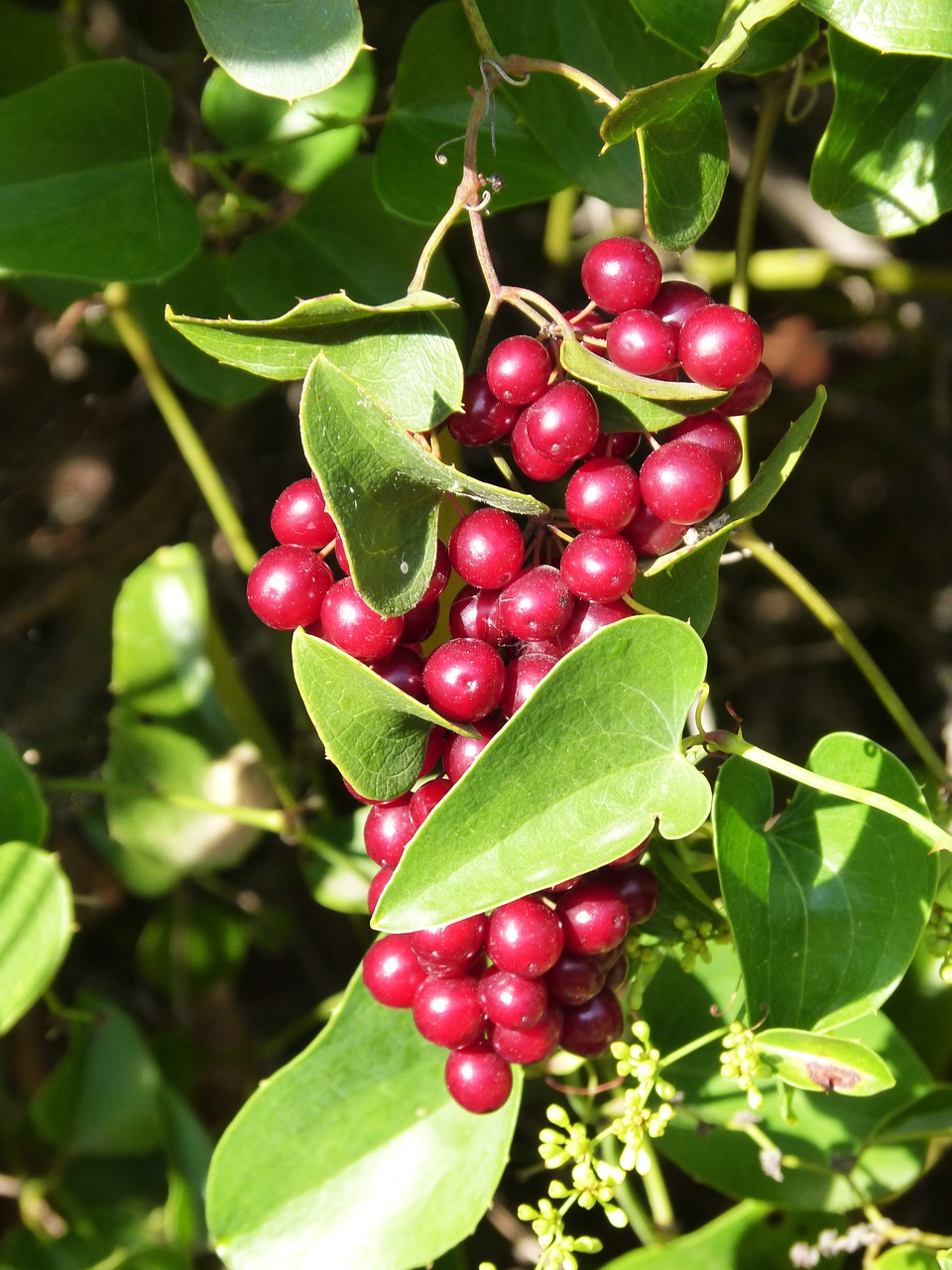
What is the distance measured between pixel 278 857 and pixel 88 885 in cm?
23

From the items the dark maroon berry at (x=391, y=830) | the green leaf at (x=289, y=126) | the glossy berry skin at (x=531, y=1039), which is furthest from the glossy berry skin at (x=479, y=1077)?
the green leaf at (x=289, y=126)

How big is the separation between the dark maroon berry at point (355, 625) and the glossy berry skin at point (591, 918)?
19 centimetres

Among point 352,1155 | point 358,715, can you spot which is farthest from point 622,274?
point 352,1155

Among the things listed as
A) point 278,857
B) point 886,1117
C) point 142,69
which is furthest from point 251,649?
point 886,1117

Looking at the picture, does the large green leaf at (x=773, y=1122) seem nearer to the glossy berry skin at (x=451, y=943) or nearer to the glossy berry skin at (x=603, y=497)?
the glossy berry skin at (x=451, y=943)

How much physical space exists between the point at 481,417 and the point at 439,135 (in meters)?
0.35

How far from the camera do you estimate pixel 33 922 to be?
35.3 inches

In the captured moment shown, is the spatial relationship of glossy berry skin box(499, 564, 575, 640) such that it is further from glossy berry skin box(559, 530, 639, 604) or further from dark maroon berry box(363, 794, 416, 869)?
dark maroon berry box(363, 794, 416, 869)

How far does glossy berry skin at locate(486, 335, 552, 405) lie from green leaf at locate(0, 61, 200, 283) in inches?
14.8

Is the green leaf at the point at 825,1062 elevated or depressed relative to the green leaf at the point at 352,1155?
elevated

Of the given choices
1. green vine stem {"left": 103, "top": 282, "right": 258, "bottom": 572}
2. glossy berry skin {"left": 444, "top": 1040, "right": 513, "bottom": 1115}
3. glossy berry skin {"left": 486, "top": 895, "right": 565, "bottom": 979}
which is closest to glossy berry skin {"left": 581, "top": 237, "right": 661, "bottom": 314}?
glossy berry skin {"left": 486, "top": 895, "right": 565, "bottom": 979}

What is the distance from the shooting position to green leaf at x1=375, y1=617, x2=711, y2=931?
1.78 ft

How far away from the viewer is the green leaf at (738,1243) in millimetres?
943

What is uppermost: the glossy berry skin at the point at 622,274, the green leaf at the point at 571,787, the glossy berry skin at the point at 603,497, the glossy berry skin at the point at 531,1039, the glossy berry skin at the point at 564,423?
the glossy berry skin at the point at 622,274
